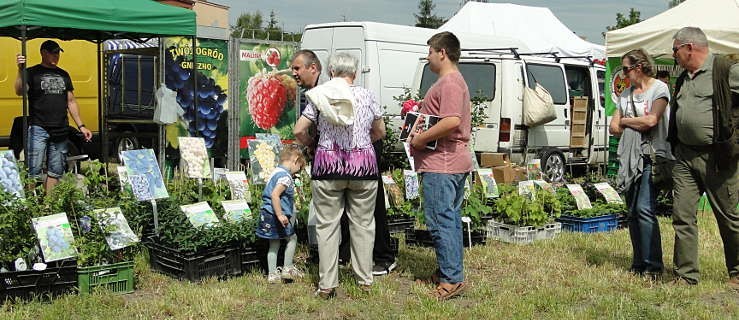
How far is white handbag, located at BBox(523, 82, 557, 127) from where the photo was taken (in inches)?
408

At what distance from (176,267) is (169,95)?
10.8 feet

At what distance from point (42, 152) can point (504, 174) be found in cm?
539

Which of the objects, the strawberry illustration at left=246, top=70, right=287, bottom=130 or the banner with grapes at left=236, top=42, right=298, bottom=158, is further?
the strawberry illustration at left=246, top=70, right=287, bottom=130

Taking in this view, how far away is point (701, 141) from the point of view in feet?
16.9

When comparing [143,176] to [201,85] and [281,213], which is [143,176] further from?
[201,85]

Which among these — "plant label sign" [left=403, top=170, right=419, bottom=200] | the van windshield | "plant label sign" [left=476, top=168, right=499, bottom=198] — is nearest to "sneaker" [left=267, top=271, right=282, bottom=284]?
"plant label sign" [left=403, top=170, right=419, bottom=200]

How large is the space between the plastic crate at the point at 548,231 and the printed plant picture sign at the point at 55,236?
13.4ft

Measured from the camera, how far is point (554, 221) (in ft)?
24.6

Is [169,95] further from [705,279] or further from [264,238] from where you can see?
[705,279]

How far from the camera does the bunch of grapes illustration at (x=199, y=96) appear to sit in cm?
1003

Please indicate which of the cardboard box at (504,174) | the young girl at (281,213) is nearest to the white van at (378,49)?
the cardboard box at (504,174)

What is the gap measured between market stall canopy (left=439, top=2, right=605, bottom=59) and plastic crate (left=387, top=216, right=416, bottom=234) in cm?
1095

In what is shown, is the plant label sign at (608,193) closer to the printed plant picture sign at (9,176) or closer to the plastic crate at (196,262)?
the plastic crate at (196,262)

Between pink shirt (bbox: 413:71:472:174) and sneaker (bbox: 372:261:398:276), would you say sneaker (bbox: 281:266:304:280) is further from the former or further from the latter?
pink shirt (bbox: 413:71:472:174)
